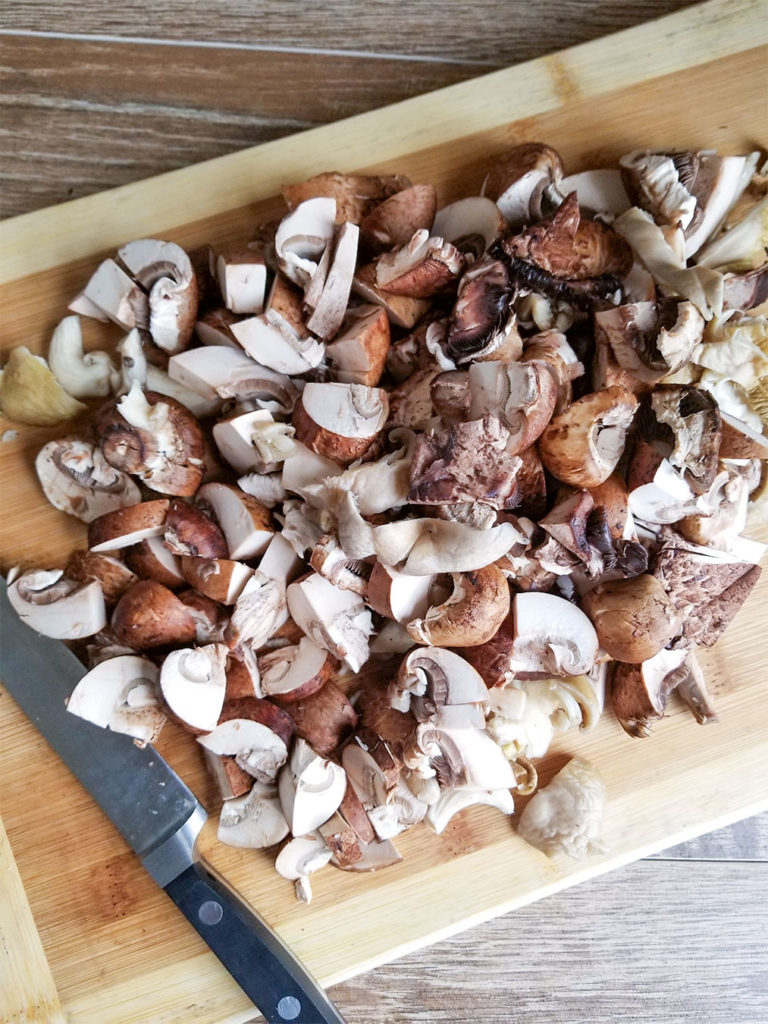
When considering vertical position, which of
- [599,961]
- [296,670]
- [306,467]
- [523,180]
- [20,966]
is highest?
[523,180]

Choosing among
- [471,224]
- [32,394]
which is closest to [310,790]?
[32,394]

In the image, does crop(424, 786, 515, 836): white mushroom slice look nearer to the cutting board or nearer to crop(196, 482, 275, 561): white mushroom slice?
the cutting board

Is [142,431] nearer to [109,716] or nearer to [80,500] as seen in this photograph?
[80,500]

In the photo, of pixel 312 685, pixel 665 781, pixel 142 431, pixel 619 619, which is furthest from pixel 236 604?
pixel 665 781

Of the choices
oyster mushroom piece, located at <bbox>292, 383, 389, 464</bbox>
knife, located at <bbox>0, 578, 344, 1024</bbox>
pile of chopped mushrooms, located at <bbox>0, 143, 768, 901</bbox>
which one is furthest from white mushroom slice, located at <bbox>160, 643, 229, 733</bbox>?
oyster mushroom piece, located at <bbox>292, 383, 389, 464</bbox>

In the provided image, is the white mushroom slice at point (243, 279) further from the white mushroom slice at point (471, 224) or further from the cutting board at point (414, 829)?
the white mushroom slice at point (471, 224)

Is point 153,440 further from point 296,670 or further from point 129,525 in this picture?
point 296,670
